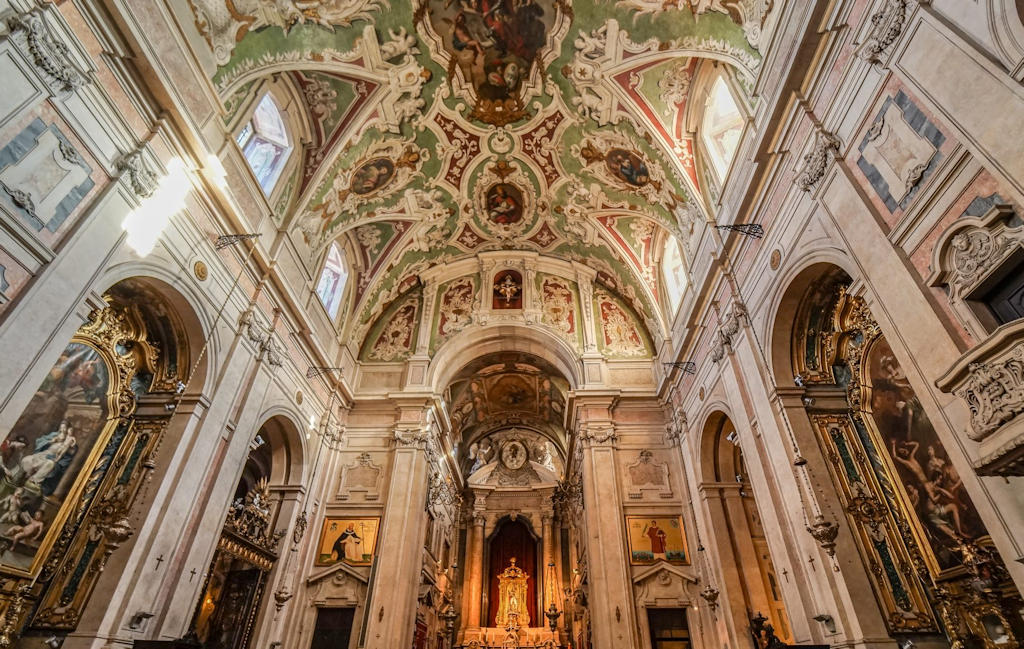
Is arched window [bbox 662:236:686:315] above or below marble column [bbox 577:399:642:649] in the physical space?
above

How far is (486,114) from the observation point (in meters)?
12.8

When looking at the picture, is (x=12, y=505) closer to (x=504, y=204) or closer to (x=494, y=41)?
(x=494, y=41)

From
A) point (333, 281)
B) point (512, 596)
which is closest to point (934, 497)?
point (333, 281)

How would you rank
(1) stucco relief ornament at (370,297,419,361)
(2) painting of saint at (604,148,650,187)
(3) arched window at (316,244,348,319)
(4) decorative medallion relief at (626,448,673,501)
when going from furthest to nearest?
(1) stucco relief ornament at (370,297,419,361)
(3) arched window at (316,244,348,319)
(4) decorative medallion relief at (626,448,673,501)
(2) painting of saint at (604,148,650,187)

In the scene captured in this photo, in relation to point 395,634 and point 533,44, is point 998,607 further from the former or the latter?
point 533,44

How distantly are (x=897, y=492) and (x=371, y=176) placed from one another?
1238cm

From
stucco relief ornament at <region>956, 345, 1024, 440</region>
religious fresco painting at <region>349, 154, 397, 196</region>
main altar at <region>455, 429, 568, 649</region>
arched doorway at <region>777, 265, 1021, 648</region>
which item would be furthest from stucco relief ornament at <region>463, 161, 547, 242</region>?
main altar at <region>455, 429, 568, 649</region>

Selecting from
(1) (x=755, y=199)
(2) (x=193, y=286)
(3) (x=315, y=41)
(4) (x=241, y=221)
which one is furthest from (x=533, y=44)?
(2) (x=193, y=286)

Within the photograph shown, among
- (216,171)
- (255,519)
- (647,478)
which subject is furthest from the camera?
(647,478)

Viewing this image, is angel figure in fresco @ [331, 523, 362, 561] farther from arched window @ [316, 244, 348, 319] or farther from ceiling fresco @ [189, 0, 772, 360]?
arched window @ [316, 244, 348, 319]

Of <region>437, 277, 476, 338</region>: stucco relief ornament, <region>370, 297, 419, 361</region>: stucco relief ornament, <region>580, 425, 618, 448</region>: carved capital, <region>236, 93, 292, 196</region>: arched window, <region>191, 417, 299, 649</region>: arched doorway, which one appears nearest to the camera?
<region>191, 417, 299, 649</region>: arched doorway

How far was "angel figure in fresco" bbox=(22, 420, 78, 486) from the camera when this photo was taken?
21.6ft

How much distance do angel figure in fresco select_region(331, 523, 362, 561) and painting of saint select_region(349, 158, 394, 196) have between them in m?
8.87

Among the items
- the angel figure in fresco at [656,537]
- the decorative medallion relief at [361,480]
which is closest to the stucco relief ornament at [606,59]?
the angel figure in fresco at [656,537]
